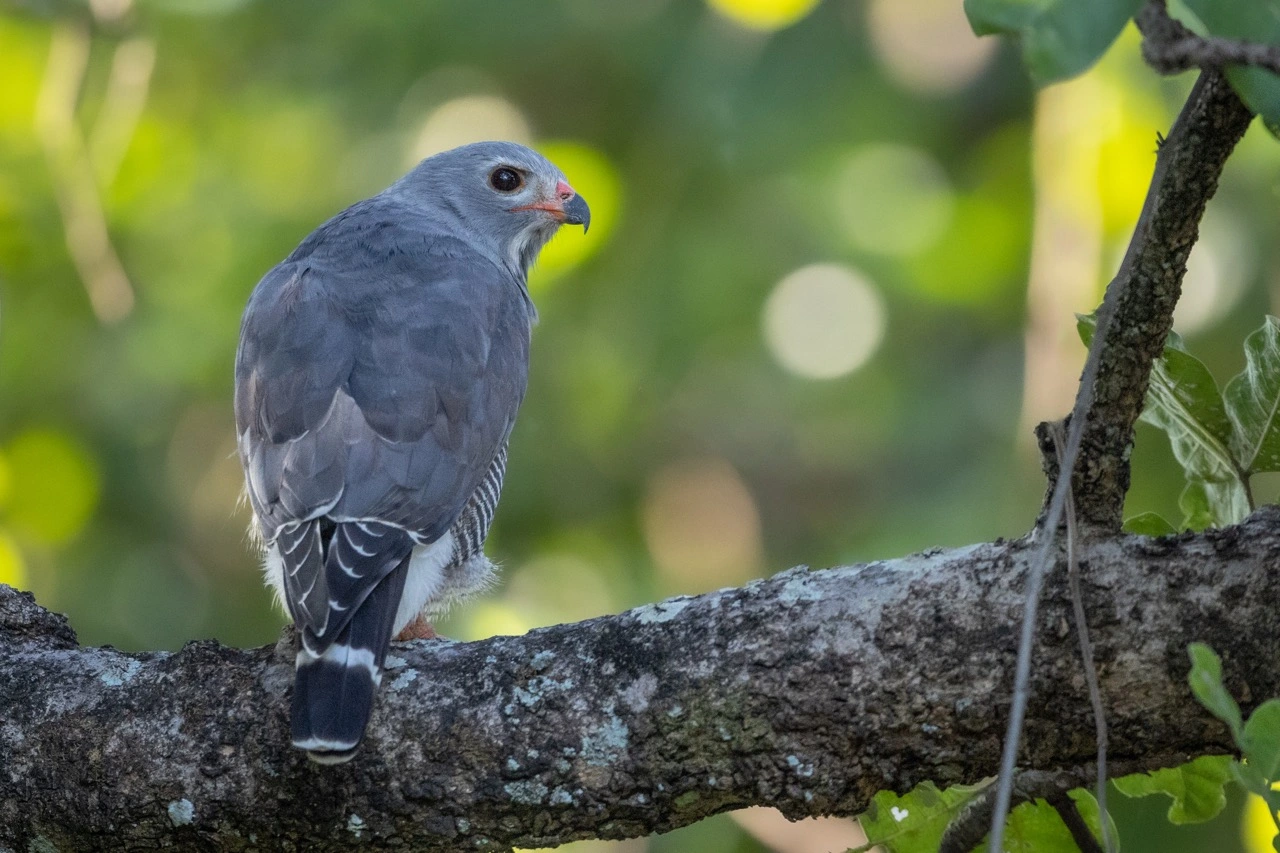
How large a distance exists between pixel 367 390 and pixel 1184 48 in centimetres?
249

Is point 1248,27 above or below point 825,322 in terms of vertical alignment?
below

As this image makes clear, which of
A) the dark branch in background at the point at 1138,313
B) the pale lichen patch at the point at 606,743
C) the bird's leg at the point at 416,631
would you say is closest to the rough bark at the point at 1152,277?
the dark branch in background at the point at 1138,313

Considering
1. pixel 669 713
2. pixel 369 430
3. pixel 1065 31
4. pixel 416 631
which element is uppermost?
pixel 369 430

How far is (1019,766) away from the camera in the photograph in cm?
233

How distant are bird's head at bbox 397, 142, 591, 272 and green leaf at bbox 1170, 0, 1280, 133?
381 centimetres

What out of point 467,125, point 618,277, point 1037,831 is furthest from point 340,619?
point 467,125

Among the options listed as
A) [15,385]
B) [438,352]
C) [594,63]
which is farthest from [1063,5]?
[15,385]

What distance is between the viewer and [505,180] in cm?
541

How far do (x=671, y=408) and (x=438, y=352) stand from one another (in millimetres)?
3351

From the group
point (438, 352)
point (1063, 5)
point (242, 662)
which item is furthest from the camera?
point (438, 352)

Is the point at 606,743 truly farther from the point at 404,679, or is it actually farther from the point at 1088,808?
the point at 1088,808

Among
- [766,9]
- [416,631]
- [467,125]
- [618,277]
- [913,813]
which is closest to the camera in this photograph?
[913,813]

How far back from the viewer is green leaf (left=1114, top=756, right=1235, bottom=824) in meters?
2.52

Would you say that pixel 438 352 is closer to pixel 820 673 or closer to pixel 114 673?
pixel 114 673
